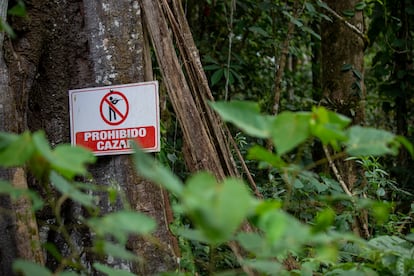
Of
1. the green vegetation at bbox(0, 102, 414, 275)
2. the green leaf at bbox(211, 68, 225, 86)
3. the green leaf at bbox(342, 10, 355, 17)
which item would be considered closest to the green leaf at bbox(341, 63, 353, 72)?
the green leaf at bbox(342, 10, 355, 17)

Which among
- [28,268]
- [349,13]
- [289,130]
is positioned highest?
[349,13]

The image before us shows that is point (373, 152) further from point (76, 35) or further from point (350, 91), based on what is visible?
point (350, 91)

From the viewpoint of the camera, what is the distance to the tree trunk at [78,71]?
2035 mm

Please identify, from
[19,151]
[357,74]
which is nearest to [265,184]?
[357,74]

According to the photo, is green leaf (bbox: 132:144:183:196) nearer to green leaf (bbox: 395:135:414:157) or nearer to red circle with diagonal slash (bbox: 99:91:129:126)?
green leaf (bbox: 395:135:414:157)

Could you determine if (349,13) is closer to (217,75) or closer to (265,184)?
(217,75)

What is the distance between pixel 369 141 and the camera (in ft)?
3.80

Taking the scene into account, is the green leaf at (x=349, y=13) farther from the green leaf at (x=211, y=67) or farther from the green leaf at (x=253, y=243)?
the green leaf at (x=253, y=243)

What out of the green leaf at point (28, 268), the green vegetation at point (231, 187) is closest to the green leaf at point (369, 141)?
the green vegetation at point (231, 187)

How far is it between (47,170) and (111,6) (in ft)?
3.68

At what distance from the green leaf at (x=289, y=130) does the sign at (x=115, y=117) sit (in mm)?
954

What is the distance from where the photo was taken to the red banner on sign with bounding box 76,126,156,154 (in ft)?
6.57

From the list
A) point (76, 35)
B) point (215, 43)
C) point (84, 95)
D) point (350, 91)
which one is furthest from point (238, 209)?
point (215, 43)

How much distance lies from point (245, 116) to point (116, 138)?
1.02 meters
